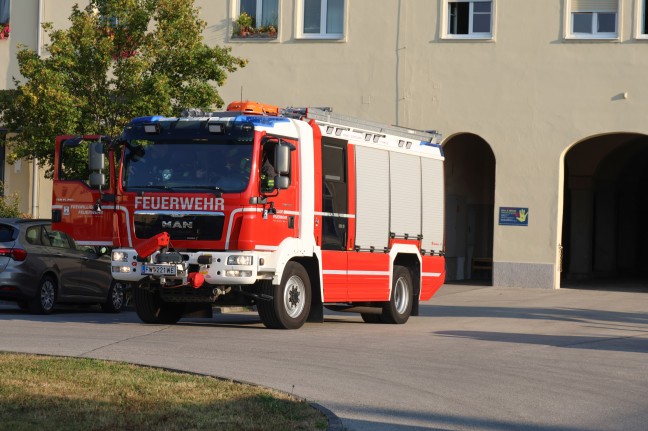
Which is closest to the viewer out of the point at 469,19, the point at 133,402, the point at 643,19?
the point at 133,402

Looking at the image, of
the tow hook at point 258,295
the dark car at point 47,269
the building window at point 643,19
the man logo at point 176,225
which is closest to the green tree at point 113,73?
the dark car at point 47,269

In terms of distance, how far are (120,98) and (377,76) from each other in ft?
28.7

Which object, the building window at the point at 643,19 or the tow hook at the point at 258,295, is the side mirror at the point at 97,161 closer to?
the tow hook at the point at 258,295

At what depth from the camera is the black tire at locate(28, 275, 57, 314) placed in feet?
65.8

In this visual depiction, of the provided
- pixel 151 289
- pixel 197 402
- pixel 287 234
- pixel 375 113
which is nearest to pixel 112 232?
pixel 151 289

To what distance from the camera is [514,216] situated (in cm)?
3141

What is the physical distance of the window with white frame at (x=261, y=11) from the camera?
109ft

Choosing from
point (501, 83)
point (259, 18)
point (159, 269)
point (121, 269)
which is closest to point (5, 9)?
point (259, 18)

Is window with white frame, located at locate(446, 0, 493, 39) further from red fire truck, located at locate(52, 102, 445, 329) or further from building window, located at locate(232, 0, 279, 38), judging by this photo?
red fire truck, located at locate(52, 102, 445, 329)

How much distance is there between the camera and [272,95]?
33.1 m

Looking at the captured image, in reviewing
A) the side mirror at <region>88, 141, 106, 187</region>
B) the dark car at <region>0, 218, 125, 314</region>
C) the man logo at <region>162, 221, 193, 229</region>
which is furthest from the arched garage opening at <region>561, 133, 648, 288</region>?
the side mirror at <region>88, 141, 106, 187</region>

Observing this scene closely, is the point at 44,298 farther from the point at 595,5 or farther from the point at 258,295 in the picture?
the point at 595,5

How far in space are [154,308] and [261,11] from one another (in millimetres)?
16365

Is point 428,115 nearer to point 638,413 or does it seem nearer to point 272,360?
point 272,360
